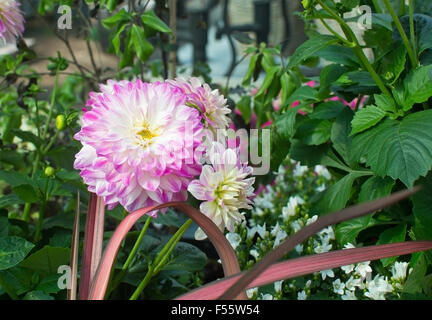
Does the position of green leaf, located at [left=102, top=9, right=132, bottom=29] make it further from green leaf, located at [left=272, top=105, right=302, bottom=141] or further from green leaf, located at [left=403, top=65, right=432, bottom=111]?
green leaf, located at [left=403, top=65, right=432, bottom=111]

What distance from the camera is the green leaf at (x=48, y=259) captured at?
1031 millimetres

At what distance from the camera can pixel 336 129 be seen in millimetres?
1206

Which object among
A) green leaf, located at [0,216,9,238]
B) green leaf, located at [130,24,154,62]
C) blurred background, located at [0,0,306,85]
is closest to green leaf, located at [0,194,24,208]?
green leaf, located at [0,216,9,238]

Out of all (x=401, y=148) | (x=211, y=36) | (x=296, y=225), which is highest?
(x=211, y=36)

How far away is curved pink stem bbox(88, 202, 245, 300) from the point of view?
73 cm

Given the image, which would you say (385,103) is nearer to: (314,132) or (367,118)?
(367,118)

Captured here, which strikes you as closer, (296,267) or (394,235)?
(296,267)

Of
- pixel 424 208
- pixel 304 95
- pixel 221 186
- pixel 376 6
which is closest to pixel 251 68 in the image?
pixel 304 95

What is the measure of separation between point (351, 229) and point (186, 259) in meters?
0.33

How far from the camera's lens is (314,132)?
49.7 inches
